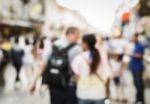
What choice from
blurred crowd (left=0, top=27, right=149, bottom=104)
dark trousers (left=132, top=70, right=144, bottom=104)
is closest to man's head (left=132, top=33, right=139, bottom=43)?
blurred crowd (left=0, top=27, right=149, bottom=104)

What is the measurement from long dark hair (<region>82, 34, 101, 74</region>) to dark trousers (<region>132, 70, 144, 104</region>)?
0.29m

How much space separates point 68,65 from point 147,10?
73 cm

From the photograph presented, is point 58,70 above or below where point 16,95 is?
above

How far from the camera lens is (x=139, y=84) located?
2430 mm

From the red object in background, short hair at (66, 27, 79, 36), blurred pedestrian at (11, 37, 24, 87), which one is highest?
the red object in background

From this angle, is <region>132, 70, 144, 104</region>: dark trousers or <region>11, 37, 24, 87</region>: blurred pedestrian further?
<region>11, 37, 24, 87</region>: blurred pedestrian

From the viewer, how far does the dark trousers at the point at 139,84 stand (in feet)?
7.97

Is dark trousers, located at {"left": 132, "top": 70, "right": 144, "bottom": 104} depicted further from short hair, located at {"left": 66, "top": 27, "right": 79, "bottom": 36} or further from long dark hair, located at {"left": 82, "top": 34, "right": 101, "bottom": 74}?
short hair, located at {"left": 66, "top": 27, "right": 79, "bottom": 36}

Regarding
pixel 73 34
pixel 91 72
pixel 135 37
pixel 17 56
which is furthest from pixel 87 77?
pixel 17 56

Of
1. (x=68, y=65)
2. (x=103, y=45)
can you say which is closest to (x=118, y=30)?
(x=103, y=45)

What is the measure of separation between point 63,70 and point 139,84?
1.92 ft

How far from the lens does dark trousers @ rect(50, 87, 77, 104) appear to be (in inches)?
97.8

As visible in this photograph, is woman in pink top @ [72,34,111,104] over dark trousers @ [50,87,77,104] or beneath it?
over

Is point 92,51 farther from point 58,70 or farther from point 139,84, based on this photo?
point 139,84
